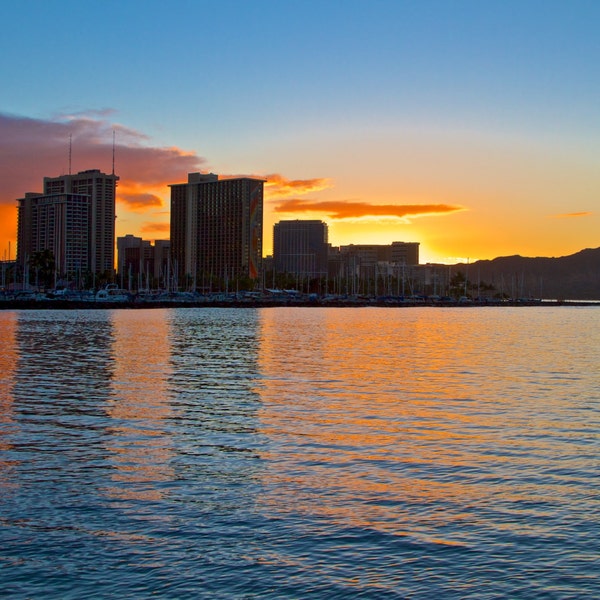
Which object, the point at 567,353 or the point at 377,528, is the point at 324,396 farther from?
the point at 567,353

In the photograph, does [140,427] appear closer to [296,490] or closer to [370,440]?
[370,440]

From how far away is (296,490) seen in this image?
53.9 feet

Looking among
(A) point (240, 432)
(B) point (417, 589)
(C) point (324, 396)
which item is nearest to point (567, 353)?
(C) point (324, 396)

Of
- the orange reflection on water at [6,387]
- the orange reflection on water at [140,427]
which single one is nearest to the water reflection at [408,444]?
the orange reflection on water at [140,427]

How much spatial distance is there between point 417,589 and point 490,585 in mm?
1119

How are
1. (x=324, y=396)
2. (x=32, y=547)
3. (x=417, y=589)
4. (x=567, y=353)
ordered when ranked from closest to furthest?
(x=417, y=589) < (x=32, y=547) < (x=324, y=396) < (x=567, y=353)

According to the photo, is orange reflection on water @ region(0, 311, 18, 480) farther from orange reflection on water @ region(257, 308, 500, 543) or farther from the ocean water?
orange reflection on water @ region(257, 308, 500, 543)

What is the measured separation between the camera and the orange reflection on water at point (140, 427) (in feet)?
55.6

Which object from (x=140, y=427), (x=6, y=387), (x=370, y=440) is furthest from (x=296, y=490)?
(x=6, y=387)

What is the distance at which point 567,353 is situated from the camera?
61906mm

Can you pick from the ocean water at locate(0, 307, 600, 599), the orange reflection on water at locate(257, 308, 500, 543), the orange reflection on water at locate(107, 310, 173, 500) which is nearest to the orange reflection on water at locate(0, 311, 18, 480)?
the ocean water at locate(0, 307, 600, 599)

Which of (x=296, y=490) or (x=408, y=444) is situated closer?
(x=296, y=490)

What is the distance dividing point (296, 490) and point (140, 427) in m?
8.80

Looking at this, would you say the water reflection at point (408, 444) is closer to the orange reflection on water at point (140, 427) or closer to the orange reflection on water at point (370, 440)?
the orange reflection on water at point (370, 440)
